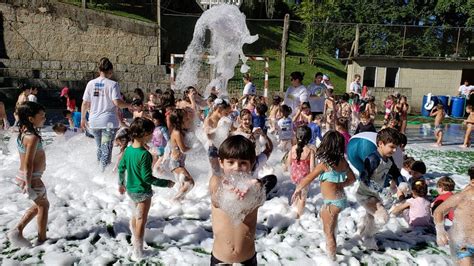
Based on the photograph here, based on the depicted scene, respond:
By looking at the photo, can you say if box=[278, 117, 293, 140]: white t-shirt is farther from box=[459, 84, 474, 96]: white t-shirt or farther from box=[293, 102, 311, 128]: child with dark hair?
box=[459, 84, 474, 96]: white t-shirt

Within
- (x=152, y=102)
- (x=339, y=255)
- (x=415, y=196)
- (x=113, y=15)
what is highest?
(x=113, y=15)

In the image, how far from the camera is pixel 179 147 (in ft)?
17.3

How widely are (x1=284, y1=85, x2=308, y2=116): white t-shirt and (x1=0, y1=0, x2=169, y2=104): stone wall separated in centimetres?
958

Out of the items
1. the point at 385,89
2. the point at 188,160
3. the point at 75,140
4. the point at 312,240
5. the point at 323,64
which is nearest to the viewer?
the point at 312,240

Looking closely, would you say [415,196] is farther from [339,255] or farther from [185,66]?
[185,66]

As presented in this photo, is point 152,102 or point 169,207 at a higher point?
point 152,102

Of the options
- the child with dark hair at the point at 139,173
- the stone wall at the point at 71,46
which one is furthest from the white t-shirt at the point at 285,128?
the stone wall at the point at 71,46

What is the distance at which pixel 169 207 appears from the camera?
543 centimetres

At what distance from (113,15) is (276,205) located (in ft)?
47.7

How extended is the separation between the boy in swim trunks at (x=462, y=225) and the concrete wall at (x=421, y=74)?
1612 centimetres

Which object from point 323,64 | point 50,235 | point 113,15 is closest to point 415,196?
point 50,235

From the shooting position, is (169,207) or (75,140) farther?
(75,140)

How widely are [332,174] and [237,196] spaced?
1.35 meters

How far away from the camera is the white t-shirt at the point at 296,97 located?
7.96 metres
